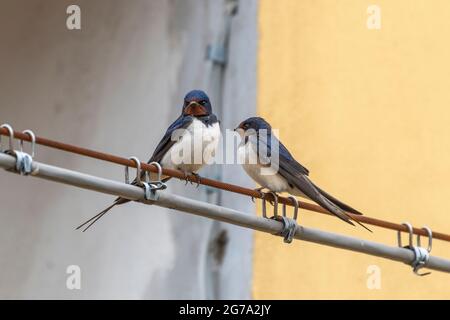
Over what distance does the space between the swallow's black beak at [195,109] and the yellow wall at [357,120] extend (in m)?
0.96

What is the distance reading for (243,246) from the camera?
5.33 metres

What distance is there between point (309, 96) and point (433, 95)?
0.43 m

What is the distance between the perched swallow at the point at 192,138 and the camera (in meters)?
4.32

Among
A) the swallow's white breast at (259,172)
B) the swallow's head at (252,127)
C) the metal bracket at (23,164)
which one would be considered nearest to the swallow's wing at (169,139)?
the swallow's head at (252,127)

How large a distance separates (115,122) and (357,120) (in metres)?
1.16

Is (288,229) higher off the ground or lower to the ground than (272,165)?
lower

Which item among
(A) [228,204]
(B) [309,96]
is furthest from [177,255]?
(B) [309,96]

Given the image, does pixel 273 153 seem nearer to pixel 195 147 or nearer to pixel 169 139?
pixel 195 147

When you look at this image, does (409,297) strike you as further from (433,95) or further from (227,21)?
(227,21)

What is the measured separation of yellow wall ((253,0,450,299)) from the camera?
519 centimetres

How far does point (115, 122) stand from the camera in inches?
239

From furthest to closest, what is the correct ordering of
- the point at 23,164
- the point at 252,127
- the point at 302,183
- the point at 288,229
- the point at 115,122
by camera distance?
→ the point at 115,122 < the point at 252,127 < the point at 302,183 < the point at 288,229 < the point at 23,164

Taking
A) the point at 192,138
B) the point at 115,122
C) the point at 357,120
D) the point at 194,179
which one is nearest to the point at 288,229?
the point at 194,179
